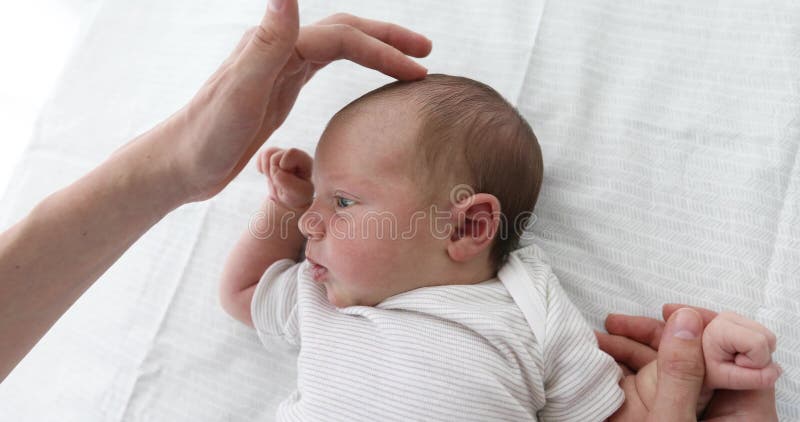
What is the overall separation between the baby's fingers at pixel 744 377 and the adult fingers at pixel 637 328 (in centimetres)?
15

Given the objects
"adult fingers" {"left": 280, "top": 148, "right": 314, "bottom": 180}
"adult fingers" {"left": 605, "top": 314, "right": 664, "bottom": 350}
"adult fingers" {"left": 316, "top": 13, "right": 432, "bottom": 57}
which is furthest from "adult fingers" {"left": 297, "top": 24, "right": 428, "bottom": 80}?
"adult fingers" {"left": 605, "top": 314, "right": 664, "bottom": 350}

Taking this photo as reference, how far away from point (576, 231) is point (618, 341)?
0.75 ft

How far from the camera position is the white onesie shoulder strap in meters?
1.04

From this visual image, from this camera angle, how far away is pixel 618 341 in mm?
1104

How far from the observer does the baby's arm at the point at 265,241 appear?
4.06 ft

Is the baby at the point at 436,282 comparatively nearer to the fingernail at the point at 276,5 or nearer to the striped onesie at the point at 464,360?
the striped onesie at the point at 464,360

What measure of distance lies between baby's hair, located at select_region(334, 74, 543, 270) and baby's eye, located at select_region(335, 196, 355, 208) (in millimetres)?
133

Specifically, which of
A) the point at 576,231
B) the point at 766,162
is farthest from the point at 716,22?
the point at 576,231

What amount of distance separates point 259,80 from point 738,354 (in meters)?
0.84

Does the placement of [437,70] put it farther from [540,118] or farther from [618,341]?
[618,341]

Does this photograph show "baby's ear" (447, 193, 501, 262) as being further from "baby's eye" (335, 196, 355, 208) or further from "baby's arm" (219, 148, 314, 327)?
"baby's arm" (219, 148, 314, 327)

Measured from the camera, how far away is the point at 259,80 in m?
0.90

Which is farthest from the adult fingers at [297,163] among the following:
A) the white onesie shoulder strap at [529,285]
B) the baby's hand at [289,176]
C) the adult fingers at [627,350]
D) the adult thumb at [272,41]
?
the adult fingers at [627,350]


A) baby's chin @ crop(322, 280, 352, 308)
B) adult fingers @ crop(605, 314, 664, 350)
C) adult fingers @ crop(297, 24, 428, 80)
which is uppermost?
adult fingers @ crop(297, 24, 428, 80)
